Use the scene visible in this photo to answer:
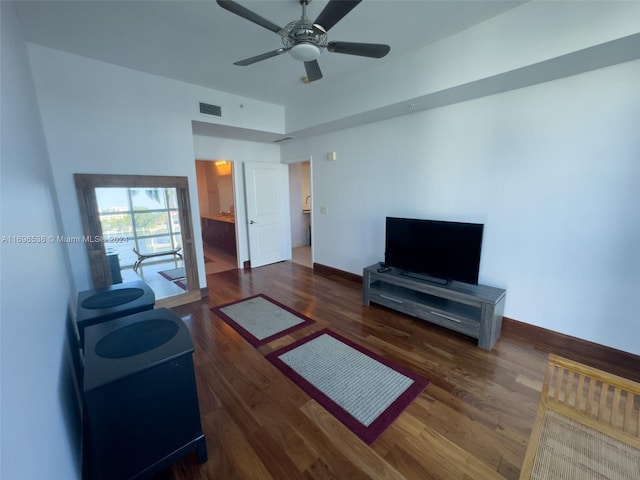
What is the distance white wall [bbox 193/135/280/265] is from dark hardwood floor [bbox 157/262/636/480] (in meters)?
2.38

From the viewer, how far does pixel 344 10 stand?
1.60 m

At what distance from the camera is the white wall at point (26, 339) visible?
2.43ft

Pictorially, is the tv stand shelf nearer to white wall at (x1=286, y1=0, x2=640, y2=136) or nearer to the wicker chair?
the wicker chair

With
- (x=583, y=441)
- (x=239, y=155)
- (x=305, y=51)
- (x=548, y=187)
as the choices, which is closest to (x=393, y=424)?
(x=583, y=441)

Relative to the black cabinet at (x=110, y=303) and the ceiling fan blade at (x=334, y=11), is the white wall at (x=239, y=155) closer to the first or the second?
the black cabinet at (x=110, y=303)

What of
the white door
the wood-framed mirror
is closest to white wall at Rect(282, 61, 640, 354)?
the white door

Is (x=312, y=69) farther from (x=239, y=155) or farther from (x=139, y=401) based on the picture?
(x=239, y=155)

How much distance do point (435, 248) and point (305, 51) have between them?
2292 millimetres

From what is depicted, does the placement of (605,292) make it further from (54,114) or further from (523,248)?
(54,114)

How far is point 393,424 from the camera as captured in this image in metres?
1.76

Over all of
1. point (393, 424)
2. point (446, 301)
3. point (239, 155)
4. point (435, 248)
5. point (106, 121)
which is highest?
point (106, 121)

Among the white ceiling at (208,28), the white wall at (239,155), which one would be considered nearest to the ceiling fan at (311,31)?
the white ceiling at (208,28)

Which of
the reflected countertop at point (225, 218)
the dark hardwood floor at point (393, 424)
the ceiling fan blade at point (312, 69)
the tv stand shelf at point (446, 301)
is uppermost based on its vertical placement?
the ceiling fan blade at point (312, 69)

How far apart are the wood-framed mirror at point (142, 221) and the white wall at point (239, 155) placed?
118cm
